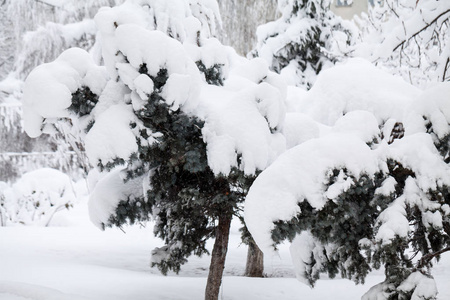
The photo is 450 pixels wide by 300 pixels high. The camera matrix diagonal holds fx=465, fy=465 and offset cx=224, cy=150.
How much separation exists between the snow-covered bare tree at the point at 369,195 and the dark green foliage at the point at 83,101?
1588 mm

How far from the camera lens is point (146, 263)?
25.1ft

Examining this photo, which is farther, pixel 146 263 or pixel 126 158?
pixel 146 263

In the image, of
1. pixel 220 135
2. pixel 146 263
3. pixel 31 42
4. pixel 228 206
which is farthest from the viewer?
pixel 31 42

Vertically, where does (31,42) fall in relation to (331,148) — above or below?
above

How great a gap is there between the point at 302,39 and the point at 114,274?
244 inches

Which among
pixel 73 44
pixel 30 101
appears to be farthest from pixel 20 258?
pixel 73 44

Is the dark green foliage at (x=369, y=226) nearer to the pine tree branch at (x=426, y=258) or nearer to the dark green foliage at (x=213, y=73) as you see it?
the pine tree branch at (x=426, y=258)

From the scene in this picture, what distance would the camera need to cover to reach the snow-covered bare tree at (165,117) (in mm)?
3541

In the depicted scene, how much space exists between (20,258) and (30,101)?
370 cm

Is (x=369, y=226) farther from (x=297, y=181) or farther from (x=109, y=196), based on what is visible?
(x=109, y=196)

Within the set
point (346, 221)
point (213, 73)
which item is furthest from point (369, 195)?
point (213, 73)

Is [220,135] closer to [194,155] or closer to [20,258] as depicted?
[194,155]

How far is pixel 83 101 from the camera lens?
3816 mm

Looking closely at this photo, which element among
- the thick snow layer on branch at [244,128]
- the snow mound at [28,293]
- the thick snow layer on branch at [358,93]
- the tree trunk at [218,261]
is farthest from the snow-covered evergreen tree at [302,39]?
the snow mound at [28,293]
